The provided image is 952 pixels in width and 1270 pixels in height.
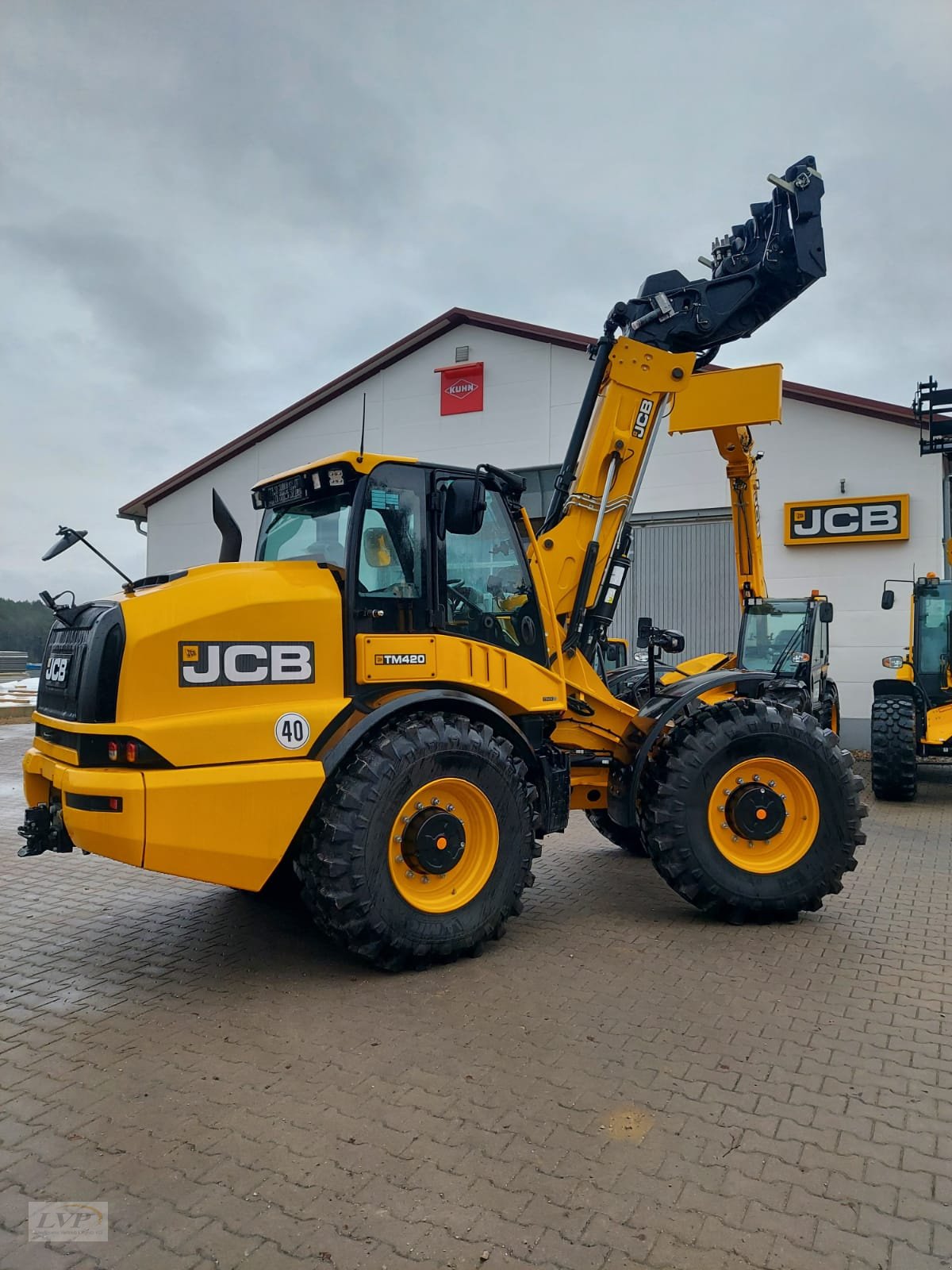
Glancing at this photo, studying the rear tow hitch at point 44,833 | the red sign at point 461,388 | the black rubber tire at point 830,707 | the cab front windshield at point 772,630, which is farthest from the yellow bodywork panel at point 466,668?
the red sign at point 461,388

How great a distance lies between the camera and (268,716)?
4.53 m

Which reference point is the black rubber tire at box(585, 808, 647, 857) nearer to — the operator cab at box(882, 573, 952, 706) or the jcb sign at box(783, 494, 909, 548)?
the operator cab at box(882, 573, 952, 706)

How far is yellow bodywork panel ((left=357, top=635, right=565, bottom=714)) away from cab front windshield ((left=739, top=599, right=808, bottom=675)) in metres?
7.88

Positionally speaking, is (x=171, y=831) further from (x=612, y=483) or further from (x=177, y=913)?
(x=612, y=483)

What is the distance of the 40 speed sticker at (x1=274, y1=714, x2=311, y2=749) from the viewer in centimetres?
455

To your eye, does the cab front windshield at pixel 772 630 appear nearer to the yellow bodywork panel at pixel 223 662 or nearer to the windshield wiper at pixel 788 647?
the windshield wiper at pixel 788 647

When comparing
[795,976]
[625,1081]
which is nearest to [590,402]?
Answer: [795,976]

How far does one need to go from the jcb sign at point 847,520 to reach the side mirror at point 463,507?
11.1 metres

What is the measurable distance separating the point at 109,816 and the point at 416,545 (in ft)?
6.99

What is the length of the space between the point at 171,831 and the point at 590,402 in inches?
157

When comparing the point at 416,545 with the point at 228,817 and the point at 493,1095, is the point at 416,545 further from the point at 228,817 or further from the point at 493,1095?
the point at 493,1095

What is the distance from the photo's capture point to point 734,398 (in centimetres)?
690

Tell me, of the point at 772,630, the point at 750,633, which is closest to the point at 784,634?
the point at 772,630

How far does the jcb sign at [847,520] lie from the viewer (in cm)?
1420
